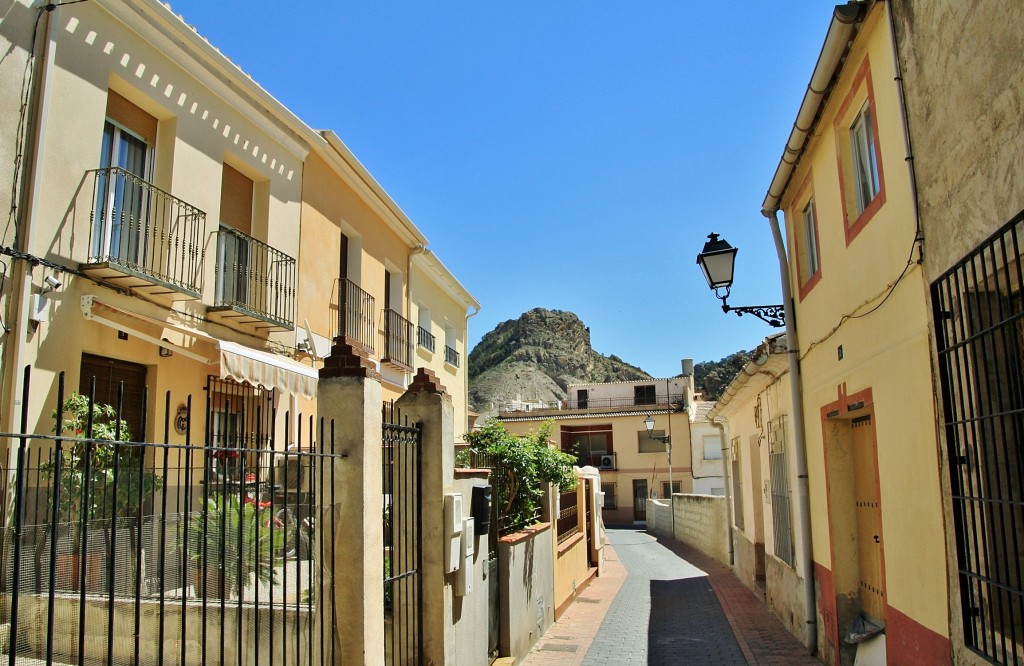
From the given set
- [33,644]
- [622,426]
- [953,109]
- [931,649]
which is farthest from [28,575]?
[622,426]

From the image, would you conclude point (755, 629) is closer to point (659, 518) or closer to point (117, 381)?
point (117, 381)

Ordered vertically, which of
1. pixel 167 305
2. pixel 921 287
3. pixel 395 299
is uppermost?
pixel 395 299

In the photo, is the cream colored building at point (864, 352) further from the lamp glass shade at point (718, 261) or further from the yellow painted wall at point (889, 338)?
the lamp glass shade at point (718, 261)

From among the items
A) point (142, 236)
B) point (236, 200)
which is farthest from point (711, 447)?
point (142, 236)

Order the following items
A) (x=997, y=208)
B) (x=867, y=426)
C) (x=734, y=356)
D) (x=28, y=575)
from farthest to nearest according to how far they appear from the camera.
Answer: (x=734, y=356) < (x=867, y=426) < (x=28, y=575) < (x=997, y=208)

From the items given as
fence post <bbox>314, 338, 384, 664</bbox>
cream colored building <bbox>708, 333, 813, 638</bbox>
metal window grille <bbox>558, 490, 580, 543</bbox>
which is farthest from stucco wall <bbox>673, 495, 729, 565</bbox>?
fence post <bbox>314, 338, 384, 664</bbox>

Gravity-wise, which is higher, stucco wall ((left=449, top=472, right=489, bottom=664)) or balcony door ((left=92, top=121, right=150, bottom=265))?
balcony door ((left=92, top=121, right=150, bottom=265))

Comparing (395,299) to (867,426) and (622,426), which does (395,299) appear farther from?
(622,426)

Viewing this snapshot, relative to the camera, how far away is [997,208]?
13.1 ft

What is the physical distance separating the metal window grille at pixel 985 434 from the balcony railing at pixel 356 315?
1046cm

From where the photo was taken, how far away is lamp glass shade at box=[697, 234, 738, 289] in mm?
8828

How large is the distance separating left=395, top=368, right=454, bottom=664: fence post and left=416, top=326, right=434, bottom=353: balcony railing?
A: 12084 mm

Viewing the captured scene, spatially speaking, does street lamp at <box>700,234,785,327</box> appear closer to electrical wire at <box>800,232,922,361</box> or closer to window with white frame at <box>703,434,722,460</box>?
electrical wire at <box>800,232,922,361</box>

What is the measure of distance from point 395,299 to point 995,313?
1391 cm
